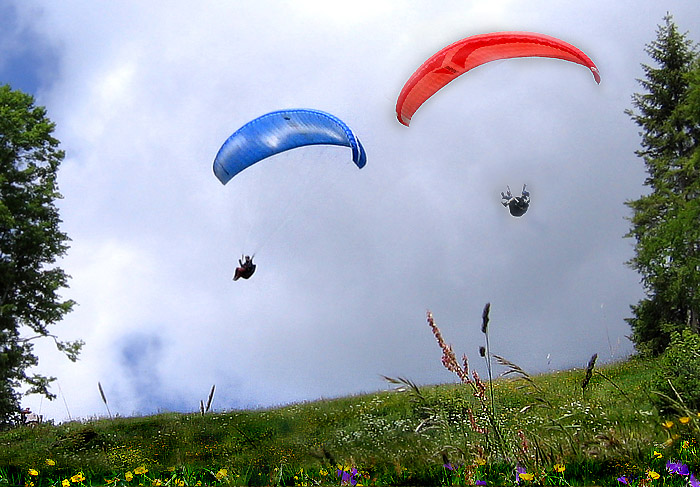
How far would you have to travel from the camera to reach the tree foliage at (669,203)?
56.0 ft

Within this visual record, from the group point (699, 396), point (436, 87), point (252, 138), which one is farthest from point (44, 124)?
point (699, 396)

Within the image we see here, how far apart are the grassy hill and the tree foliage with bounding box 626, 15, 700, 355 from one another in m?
2.90

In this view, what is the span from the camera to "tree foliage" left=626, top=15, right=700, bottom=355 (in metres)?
17.1

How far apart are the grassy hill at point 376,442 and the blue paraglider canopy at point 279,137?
14.9 ft

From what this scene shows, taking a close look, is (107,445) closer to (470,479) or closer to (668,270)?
(470,479)

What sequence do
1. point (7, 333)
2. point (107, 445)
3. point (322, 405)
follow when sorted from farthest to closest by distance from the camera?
point (7, 333) < point (322, 405) < point (107, 445)

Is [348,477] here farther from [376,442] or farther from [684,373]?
[376,442]

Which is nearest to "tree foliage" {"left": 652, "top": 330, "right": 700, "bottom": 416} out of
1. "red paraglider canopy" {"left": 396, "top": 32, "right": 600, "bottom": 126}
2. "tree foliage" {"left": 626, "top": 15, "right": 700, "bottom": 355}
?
"red paraglider canopy" {"left": 396, "top": 32, "right": 600, "bottom": 126}

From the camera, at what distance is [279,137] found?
10.7 meters

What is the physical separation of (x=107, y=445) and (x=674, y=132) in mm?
18598

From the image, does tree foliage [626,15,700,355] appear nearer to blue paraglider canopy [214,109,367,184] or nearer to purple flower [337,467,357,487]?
blue paraglider canopy [214,109,367,184]

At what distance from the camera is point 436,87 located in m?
9.67

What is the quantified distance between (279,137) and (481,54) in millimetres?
3705

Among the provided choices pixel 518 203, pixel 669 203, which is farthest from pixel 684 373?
pixel 669 203
